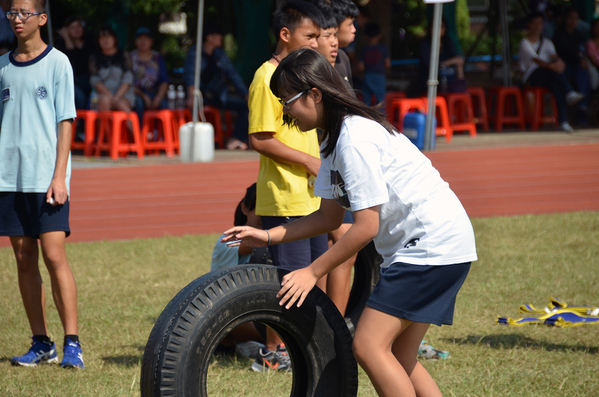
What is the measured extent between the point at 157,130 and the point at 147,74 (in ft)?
3.05

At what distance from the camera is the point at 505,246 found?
6.38m

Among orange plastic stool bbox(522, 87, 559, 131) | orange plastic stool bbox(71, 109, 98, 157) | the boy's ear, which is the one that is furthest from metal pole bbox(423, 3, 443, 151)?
the boy's ear

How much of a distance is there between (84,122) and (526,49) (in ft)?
26.3

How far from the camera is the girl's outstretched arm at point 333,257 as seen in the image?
2.31 metres

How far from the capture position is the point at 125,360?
3.76 meters

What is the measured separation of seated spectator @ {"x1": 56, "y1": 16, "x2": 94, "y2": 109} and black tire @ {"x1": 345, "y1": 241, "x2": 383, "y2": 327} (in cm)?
795

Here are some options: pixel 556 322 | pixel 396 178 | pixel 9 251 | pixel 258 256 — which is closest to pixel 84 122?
pixel 9 251

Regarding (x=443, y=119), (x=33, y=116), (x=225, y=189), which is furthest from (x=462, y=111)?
(x=33, y=116)

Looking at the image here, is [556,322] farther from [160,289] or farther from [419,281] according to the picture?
[160,289]

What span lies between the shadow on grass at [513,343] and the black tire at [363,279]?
0.56 meters

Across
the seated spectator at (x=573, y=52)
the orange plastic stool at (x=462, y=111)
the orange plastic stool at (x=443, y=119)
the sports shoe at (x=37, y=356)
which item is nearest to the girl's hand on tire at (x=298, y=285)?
the sports shoe at (x=37, y=356)

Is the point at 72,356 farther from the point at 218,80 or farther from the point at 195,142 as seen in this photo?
the point at 218,80

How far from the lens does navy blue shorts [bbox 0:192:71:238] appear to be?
12.1 ft

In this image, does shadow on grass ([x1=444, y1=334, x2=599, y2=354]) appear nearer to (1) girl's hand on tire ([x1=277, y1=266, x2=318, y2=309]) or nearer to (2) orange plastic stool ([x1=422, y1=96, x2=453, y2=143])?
(1) girl's hand on tire ([x1=277, y1=266, x2=318, y2=309])
